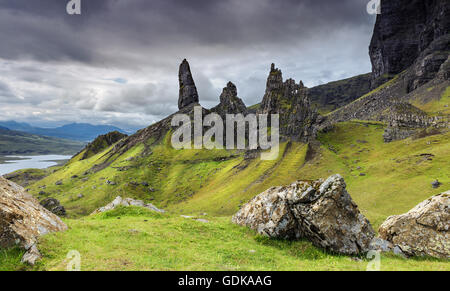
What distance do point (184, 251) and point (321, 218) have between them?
1385cm

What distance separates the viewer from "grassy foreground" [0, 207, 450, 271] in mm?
16109

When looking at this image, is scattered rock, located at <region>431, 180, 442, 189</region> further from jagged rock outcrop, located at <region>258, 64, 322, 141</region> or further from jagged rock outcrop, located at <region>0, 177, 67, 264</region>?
jagged rock outcrop, located at <region>0, 177, 67, 264</region>

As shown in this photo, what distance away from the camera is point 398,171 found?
215ft

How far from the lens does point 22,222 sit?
18.0 m

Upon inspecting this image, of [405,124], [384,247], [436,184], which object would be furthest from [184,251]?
[405,124]

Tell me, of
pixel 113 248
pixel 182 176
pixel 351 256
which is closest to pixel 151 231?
pixel 113 248

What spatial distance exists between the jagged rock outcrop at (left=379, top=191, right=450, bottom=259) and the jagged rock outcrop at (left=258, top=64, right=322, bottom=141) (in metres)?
84.7

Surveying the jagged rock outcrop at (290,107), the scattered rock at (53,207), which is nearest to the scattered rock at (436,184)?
the jagged rock outcrop at (290,107)

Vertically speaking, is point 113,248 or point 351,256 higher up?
point 113,248
